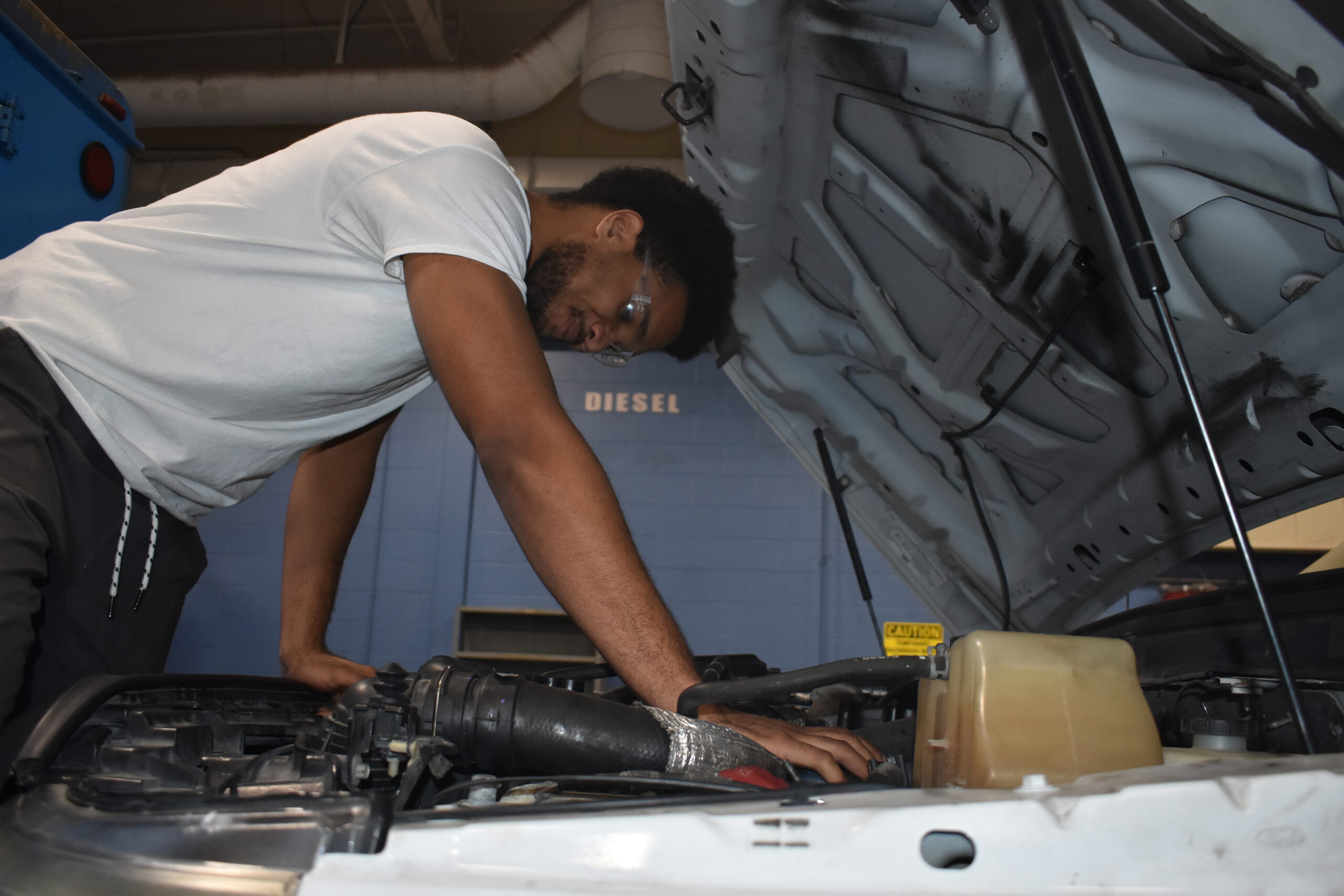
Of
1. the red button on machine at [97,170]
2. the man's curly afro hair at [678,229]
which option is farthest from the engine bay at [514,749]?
the red button on machine at [97,170]

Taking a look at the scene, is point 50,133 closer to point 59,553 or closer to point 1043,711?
point 59,553

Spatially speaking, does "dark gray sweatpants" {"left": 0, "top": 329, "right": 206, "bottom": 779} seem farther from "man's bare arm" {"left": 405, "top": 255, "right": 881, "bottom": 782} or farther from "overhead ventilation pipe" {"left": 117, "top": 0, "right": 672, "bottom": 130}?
"overhead ventilation pipe" {"left": 117, "top": 0, "right": 672, "bottom": 130}

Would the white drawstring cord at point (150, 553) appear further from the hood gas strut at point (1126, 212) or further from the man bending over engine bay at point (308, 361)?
the hood gas strut at point (1126, 212)

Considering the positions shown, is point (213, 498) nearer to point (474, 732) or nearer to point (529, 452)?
point (529, 452)

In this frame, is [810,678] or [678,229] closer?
[810,678]

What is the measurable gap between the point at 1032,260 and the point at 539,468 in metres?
0.79

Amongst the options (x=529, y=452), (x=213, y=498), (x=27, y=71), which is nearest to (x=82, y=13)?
(x=27, y=71)

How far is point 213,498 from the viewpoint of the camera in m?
1.44

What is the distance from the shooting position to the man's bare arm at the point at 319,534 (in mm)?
1564

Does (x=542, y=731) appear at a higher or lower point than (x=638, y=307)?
lower

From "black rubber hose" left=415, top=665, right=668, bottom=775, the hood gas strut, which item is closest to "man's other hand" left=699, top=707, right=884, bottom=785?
"black rubber hose" left=415, top=665, right=668, bottom=775

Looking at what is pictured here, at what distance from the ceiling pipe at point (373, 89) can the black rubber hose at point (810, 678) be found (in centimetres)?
468

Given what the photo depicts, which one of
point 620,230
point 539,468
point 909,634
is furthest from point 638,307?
point 909,634

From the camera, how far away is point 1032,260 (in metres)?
1.28
